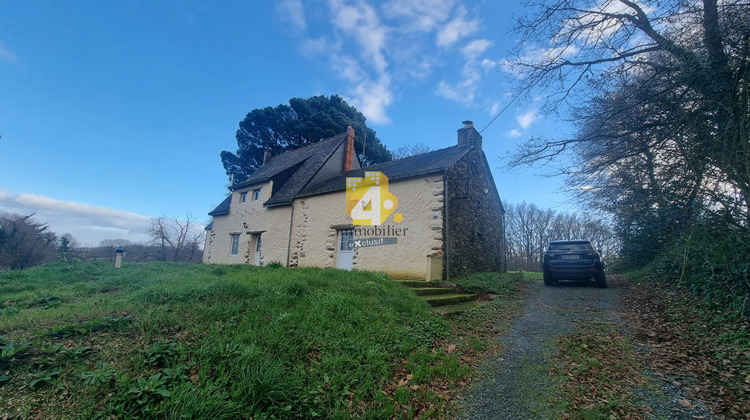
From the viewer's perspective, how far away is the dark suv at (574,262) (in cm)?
861

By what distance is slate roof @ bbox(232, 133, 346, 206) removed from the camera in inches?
543

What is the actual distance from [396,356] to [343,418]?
1.40 metres

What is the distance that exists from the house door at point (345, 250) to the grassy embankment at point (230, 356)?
5.96 m

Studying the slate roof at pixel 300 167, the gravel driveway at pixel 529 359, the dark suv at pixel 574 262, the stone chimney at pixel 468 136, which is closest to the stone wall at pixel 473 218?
the stone chimney at pixel 468 136

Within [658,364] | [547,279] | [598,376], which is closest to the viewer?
[598,376]

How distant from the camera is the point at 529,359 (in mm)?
4129

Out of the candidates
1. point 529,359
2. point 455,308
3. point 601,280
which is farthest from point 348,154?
point 529,359

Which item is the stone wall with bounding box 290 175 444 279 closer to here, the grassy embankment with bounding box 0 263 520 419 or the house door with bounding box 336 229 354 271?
the house door with bounding box 336 229 354 271

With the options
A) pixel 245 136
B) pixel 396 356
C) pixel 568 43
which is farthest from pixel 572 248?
pixel 245 136

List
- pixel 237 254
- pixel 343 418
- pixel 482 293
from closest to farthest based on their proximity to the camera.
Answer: pixel 343 418, pixel 482 293, pixel 237 254

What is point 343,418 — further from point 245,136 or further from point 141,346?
point 245,136

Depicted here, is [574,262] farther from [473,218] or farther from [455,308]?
[455,308]

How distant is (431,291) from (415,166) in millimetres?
5343

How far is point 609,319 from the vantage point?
18.4ft
